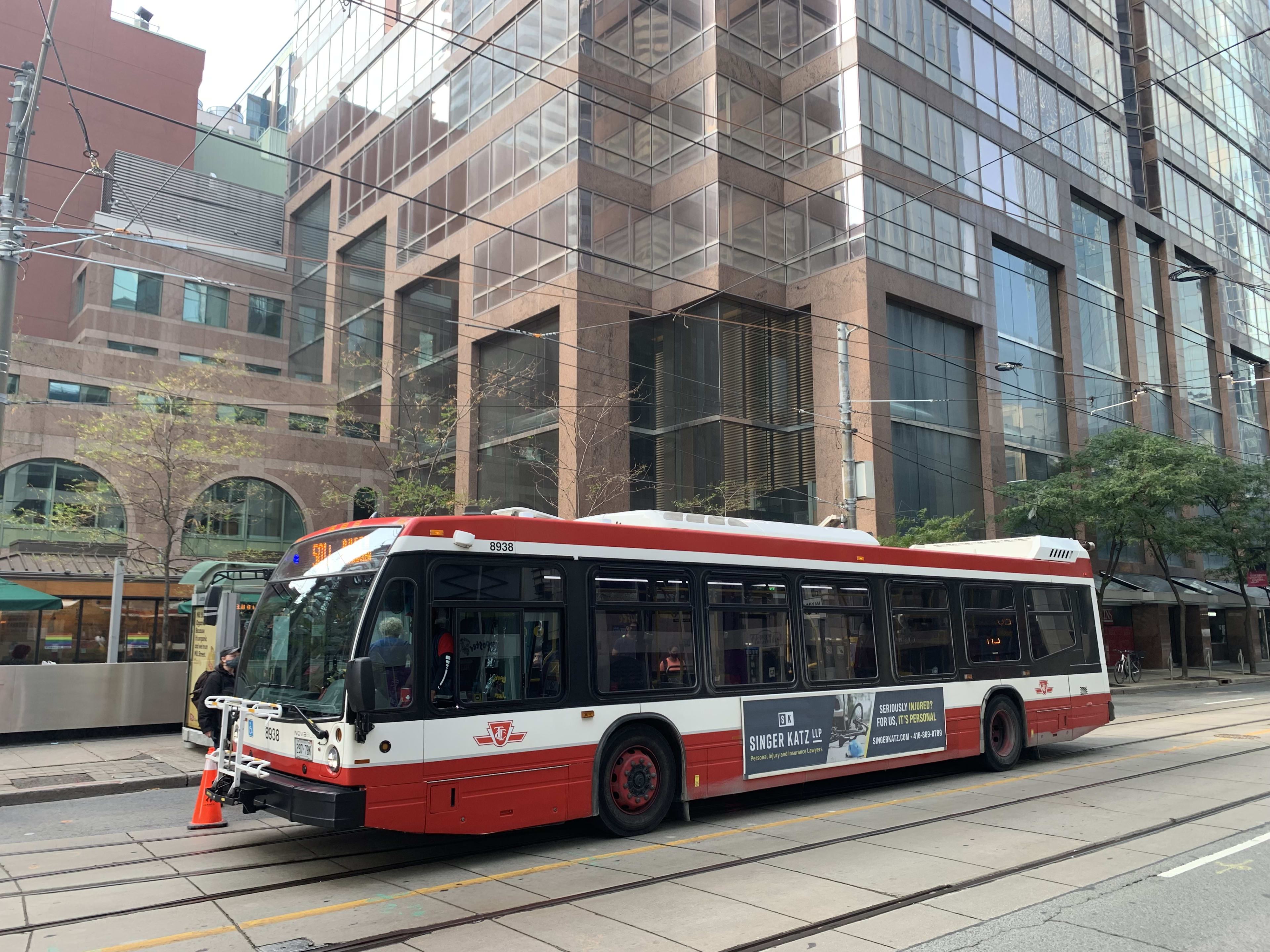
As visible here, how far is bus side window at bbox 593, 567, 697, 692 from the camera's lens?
873 cm

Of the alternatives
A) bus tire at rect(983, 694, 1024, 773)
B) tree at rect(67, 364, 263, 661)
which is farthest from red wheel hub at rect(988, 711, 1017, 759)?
tree at rect(67, 364, 263, 661)

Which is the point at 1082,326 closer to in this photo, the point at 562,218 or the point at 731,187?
the point at 731,187

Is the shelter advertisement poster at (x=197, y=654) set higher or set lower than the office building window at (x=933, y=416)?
lower

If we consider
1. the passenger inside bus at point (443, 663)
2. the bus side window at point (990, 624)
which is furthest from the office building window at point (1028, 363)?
the passenger inside bus at point (443, 663)

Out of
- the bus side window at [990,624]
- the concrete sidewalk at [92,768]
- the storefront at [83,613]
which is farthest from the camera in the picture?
the storefront at [83,613]

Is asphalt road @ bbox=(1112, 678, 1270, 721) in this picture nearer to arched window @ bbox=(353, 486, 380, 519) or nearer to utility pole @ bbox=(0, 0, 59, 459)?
utility pole @ bbox=(0, 0, 59, 459)

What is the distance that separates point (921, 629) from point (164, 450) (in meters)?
16.9

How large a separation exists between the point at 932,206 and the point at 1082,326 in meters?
12.5

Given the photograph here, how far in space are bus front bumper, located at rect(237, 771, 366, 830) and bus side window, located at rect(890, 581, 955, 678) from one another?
6.69 m

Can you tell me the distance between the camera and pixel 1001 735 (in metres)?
12.8

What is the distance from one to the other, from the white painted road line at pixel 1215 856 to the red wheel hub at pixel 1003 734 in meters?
4.37

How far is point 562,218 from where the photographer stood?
94.9 feet

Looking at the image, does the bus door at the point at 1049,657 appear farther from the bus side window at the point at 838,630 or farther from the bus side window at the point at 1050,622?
the bus side window at the point at 838,630

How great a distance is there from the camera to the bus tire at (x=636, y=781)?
859cm
